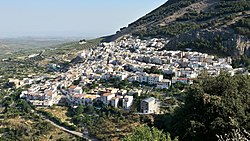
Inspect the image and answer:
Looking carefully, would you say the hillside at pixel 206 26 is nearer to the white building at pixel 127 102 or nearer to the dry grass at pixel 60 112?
the white building at pixel 127 102

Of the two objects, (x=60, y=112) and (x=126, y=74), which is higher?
(x=126, y=74)

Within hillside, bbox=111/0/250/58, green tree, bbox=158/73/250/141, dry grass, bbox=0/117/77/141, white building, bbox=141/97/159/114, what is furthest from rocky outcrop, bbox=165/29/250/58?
dry grass, bbox=0/117/77/141

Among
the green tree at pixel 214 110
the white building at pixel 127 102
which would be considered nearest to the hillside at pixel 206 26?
the white building at pixel 127 102

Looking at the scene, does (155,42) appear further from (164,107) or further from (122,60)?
(164,107)

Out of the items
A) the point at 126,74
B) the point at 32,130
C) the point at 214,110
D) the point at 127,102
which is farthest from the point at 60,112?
the point at 214,110

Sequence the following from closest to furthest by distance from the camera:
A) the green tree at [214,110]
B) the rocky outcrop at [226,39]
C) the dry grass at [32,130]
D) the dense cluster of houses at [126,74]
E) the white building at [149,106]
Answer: the green tree at [214,110] < the dry grass at [32,130] < the white building at [149,106] < the dense cluster of houses at [126,74] < the rocky outcrop at [226,39]

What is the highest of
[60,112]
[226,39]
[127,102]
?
[226,39]

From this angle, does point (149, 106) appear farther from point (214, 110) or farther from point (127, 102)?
point (214, 110)
